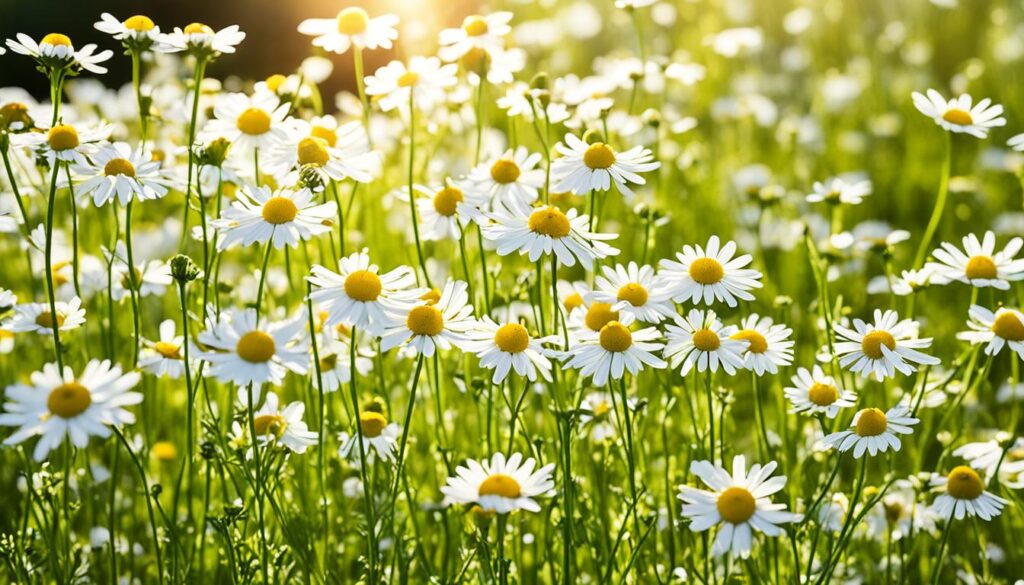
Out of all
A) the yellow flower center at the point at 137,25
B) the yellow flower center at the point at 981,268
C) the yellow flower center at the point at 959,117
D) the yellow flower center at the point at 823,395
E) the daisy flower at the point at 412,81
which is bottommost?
the yellow flower center at the point at 823,395

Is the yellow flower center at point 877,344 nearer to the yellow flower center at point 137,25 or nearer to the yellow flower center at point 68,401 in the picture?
the yellow flower center at point 68,401

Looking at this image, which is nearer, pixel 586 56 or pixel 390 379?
pixel 390 379

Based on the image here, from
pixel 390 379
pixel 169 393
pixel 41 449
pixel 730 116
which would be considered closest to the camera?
pixel 41 449

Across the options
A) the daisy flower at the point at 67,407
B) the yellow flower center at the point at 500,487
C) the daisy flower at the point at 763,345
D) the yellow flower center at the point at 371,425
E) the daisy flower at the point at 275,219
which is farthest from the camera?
the yellow flower center at the point at 371,425

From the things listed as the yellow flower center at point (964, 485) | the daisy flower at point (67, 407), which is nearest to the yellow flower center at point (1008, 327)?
the yellow flower center at point (964, 485)

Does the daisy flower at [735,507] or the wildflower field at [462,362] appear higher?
the wildflower field at [462,362]

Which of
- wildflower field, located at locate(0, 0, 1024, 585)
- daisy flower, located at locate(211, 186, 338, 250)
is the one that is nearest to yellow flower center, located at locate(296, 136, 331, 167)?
wildflower field, located at locate(0, 0, 1024, 585)

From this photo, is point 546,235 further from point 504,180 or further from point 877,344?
point 877,344

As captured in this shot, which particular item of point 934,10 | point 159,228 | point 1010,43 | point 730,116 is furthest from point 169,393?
point 934,10

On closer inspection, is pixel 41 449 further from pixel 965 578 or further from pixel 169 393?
pixel 965 578
